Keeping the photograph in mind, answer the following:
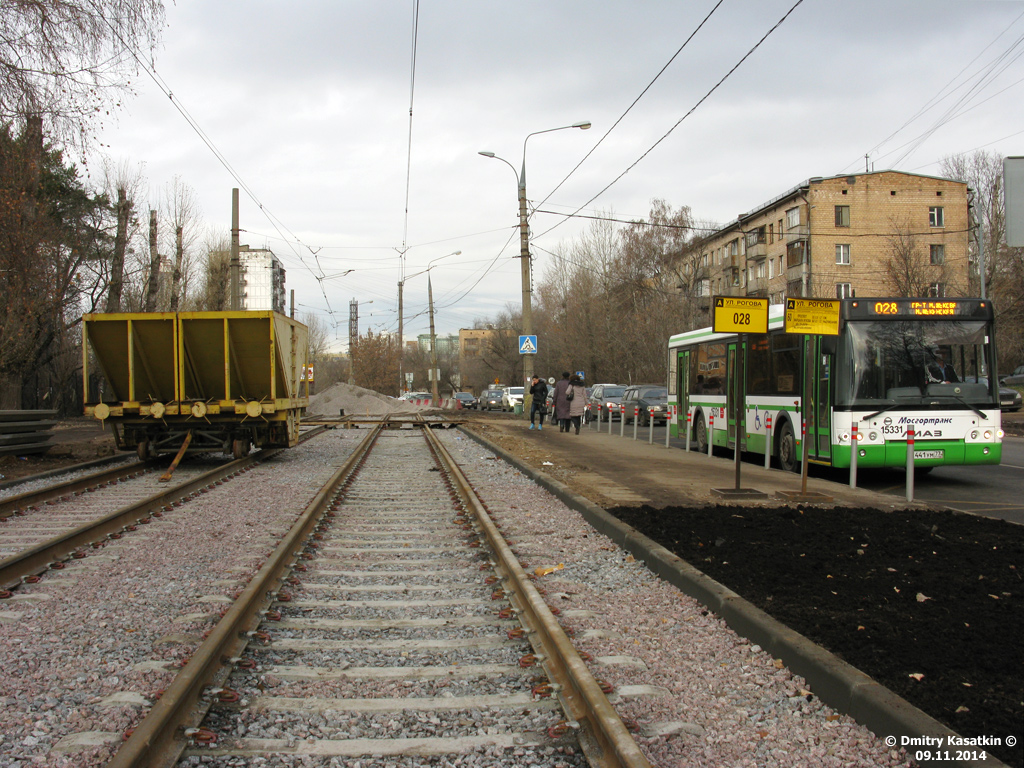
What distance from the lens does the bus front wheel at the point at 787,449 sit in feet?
46.0

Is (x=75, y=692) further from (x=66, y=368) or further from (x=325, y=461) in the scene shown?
(x=66, y=368)

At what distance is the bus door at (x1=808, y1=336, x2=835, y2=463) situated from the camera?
12609 millimetres

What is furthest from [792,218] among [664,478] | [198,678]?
[198,678]

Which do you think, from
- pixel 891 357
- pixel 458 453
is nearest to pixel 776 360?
pixel 891 357

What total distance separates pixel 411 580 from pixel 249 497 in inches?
204

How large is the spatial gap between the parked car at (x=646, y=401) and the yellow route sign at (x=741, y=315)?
822 inches

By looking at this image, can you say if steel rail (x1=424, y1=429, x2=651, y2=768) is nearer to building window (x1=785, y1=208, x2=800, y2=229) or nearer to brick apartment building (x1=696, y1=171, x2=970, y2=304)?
brick apartment building (x1=696, y1=171, x2=970, y2=304)

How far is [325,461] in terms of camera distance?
1593 cm

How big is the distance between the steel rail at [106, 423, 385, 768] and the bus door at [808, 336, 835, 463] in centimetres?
905

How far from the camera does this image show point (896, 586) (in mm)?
5395

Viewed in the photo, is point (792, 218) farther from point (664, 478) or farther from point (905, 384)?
point (664, 478)

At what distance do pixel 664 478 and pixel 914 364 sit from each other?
418 centimetres

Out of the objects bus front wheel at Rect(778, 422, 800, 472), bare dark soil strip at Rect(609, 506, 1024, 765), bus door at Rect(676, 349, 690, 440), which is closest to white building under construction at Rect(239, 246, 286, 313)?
bus door at Rect(676, 349, 690, 440)

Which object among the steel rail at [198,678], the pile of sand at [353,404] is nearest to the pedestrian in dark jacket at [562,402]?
the steel rail at [198,678]
